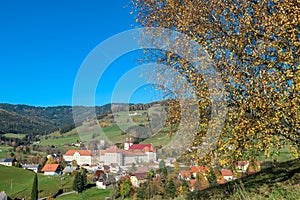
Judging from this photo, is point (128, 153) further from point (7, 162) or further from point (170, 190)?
point (7, 162)

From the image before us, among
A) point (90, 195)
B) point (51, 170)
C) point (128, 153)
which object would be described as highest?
point (128, 153)

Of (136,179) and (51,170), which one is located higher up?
(136,179)

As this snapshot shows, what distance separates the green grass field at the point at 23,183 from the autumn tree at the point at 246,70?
2889 inches

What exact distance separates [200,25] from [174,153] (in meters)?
4.48

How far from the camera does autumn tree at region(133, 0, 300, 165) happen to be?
6875mm

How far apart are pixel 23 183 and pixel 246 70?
93.3 meters

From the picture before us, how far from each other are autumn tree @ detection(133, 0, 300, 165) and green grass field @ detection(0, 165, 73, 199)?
73.4m

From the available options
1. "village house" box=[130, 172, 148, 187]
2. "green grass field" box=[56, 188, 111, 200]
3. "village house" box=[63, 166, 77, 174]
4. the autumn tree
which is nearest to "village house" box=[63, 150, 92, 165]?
"village house" box=[63, 166, 77, 174]

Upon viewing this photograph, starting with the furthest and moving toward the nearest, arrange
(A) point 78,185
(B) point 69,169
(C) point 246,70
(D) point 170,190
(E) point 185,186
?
(B) point 69,169
(A) point 78,185
(E) point 185,186
(D) point 170,190
(C) point 246,70

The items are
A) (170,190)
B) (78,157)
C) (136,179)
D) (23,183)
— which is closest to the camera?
(170,190)

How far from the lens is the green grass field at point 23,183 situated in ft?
251

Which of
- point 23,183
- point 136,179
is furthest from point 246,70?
point 23,183

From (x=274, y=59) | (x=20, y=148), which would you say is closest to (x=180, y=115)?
(x=274, y=59)

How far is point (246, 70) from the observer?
7.65m
